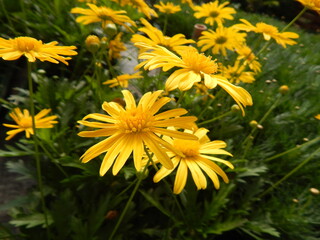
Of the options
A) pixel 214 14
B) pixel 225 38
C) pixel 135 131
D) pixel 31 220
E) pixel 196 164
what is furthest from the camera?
pixel 214 14

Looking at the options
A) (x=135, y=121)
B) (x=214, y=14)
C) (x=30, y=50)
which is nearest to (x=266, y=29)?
(x=214, y=14)

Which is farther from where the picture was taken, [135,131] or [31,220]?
[31,220]

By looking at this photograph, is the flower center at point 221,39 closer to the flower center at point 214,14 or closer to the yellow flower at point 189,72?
the flower center at point 214,14

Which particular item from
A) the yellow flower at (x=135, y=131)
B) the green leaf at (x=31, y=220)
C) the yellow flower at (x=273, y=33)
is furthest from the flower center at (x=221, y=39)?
the green leaf at (x=31, y=220)

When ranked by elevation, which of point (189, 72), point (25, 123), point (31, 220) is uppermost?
point (189, 72)

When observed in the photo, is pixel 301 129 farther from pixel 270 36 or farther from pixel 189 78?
pixel 189 78

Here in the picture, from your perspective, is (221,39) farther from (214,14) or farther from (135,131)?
(135,131)

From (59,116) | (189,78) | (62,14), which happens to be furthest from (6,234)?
(62,14)
